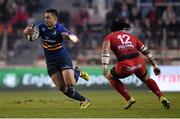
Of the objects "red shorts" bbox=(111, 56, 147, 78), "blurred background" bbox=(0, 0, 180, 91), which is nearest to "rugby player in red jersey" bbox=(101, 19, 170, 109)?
"red shorts" bbox=(111, 56, 147, 78)

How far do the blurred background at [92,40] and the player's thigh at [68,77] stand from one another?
9586mm

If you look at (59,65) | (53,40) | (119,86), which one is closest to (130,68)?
(119,86)

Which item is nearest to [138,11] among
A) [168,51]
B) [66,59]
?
[168,51]

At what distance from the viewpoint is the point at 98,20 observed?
28.6 meters

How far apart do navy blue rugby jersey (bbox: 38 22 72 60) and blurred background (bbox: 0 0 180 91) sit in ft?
31.5

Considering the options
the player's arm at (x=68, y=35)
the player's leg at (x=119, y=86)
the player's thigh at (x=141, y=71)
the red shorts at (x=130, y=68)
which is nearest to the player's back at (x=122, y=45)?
the red shorts at (x=130, y=68)

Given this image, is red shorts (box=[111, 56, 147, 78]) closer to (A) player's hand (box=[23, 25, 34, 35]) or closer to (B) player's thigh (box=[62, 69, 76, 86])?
(B) player's thigh (box=[62, 69, 76, 86])

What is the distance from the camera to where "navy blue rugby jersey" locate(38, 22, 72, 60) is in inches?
621

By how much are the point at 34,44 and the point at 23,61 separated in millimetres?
804

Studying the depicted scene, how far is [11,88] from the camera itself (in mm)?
25828

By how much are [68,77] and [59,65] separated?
0.50 metres

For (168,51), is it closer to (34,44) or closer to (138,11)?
(138,11)

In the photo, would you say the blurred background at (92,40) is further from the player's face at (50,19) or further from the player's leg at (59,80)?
the player's face at (50,19)

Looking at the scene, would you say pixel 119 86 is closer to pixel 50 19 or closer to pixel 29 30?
pixel 50 19
